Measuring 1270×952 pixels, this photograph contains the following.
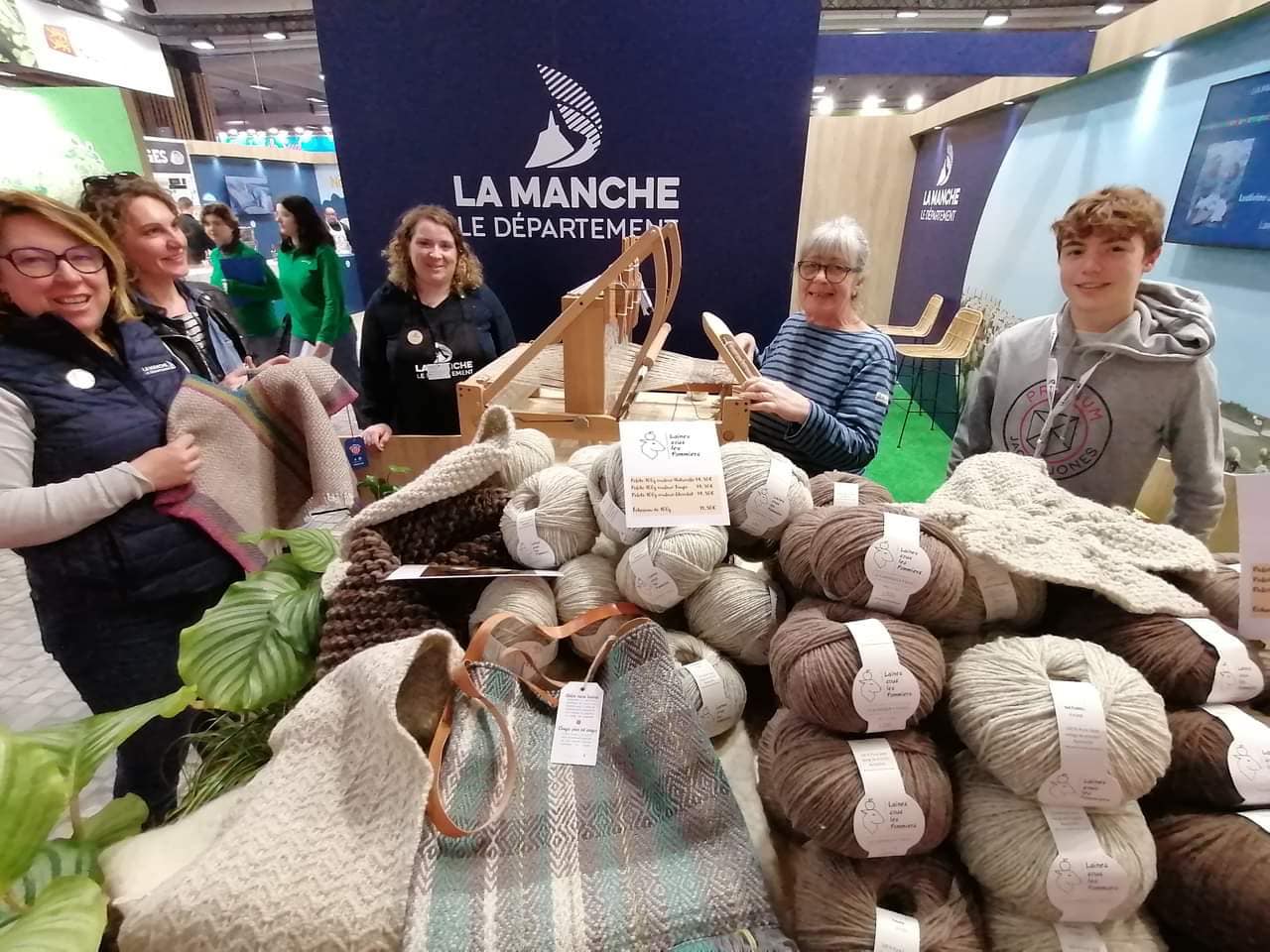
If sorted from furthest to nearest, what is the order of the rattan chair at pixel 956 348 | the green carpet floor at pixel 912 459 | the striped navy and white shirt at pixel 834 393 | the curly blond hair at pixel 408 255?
the rattan chair at pixel 956 348
the green carpet floor at pixel 912 459
the curly blond hair at pixel 408 255
the striped navy and white shirt at pixel 834 393

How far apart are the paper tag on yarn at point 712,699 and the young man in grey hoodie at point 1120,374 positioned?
95cm

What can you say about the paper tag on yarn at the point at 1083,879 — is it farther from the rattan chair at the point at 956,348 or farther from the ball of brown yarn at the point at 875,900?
the rattan chair at the point at 956,348

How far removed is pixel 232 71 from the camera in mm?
7168

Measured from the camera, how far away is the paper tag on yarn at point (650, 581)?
0.68m

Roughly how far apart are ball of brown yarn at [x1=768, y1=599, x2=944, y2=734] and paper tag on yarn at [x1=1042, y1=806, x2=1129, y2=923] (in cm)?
13

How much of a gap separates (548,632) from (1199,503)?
1.24 meters

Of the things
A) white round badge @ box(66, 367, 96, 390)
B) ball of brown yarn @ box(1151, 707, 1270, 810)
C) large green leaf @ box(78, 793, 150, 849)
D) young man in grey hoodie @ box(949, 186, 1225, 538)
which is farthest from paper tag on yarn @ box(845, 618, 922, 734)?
white round badge @ box(66, 367, 96, 390)

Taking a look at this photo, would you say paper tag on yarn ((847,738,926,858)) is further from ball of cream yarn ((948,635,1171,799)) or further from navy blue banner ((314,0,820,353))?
navy blue banner ((314,0,820,353))

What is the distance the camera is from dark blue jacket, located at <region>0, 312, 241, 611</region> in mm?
948

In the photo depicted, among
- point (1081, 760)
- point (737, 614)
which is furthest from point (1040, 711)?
point (737, 614)

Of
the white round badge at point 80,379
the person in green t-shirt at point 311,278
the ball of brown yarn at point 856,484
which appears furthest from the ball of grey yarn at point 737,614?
the person in green t-shirt at point 311,278

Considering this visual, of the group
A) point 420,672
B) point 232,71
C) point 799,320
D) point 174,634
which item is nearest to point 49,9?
point 232,71

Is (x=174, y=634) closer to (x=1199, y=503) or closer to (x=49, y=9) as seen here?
(x=1199, y=503)

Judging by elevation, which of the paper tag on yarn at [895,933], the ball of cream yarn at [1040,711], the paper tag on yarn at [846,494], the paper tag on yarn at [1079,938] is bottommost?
the paper tag on yarn at [1079,938]
